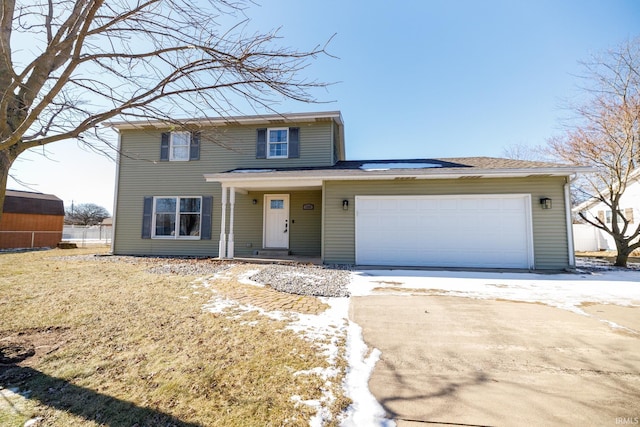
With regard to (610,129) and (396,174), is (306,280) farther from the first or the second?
(610,129)

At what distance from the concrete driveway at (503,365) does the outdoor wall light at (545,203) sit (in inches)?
157

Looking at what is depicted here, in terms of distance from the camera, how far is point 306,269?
7066 mm

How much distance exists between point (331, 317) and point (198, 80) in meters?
3.20

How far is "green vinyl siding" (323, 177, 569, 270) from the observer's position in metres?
7.39

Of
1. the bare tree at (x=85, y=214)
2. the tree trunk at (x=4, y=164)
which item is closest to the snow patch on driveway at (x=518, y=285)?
the tree trunk at (x=4, y=164)

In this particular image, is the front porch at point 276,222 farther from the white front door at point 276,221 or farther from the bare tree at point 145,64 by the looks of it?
the bare tree at point 145,64

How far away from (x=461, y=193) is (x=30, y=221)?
22.1 metres

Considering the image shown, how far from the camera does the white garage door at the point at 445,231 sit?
7.57 m

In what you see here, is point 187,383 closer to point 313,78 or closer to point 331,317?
point 331,317

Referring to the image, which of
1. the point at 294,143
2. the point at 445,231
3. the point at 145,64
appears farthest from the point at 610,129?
the point at 145,64

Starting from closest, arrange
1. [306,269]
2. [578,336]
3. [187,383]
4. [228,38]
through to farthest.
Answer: [187,383] < [228,38] < [578,336] < [306,269]

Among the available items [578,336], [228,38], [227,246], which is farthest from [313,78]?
[227,246]

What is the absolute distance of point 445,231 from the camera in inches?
309

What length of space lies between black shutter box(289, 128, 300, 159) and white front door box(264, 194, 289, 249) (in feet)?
5.00
